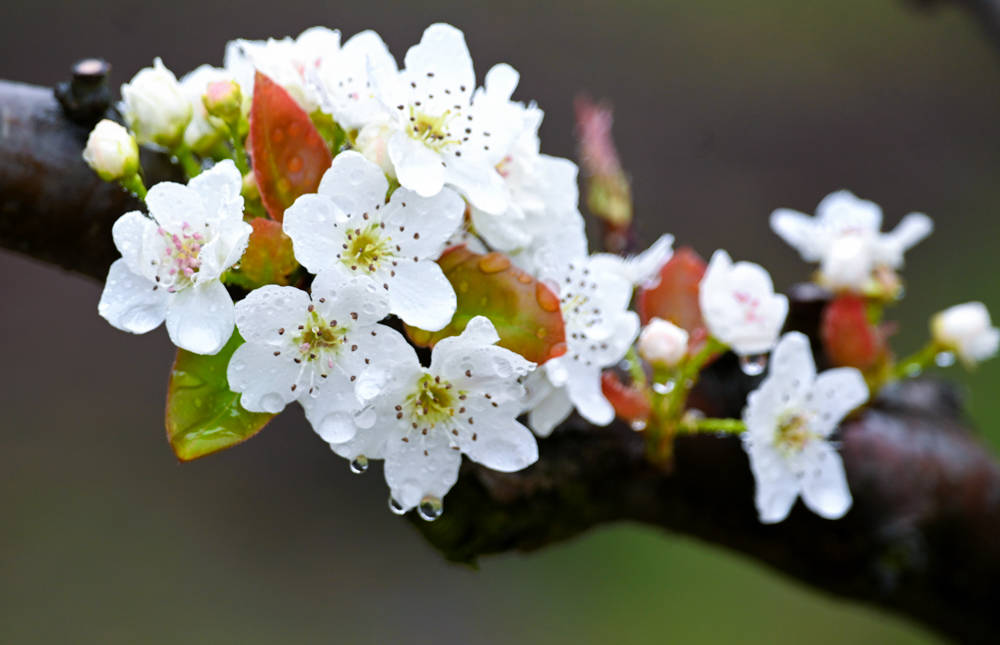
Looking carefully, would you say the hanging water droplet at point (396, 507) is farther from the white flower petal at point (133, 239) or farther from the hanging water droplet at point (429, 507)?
the white flower petal at point (133, 239)

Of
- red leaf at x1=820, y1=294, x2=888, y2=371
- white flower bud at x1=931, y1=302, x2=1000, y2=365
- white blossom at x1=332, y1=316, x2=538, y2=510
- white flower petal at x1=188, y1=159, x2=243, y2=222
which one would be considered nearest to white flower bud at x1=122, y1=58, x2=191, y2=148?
white flower petal at x1=188, y1=159, x2=243, y2=222

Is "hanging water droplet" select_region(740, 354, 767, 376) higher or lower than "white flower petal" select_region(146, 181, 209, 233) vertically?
higher

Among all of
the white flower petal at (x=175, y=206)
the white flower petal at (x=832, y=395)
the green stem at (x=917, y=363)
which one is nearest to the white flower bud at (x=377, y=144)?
the white flower petal at (x=175, y=206)

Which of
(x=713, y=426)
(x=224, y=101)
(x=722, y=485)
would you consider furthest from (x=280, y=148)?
(x=722, y=485)

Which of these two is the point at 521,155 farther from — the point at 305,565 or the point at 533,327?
the point at 305,565

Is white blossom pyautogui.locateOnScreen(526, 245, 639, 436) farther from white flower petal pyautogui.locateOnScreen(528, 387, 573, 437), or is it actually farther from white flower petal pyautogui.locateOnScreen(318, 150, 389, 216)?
white flower petal pyautogui.locateOnScreen(318, 150, 389, 216)

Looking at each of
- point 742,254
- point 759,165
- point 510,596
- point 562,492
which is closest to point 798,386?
point 562,492
